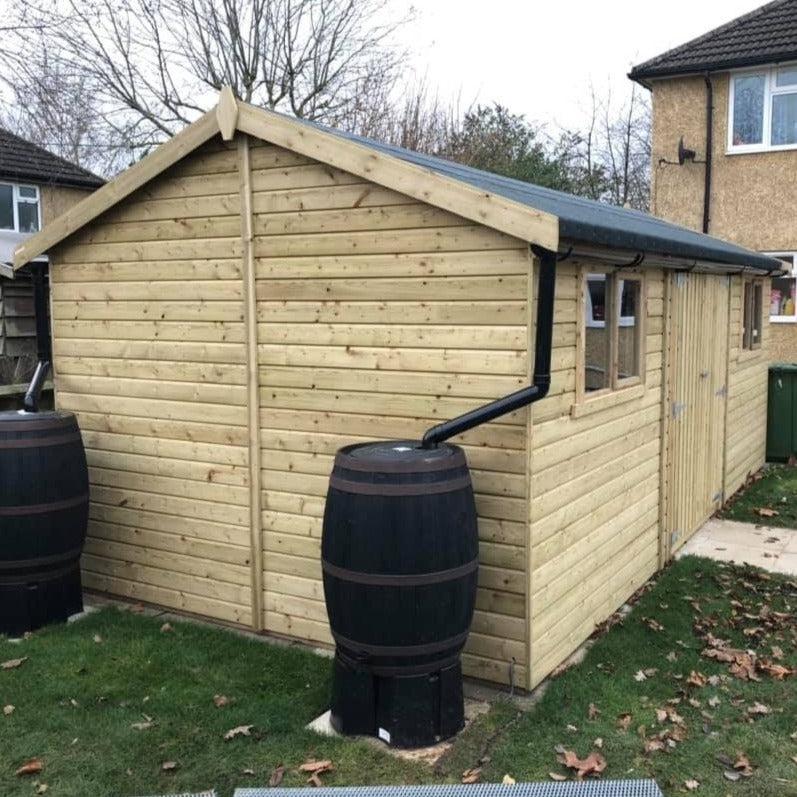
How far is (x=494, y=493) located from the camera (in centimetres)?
487

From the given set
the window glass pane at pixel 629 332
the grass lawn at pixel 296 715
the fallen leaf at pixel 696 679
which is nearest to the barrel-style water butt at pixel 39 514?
the grass lawn at pixel 296 715

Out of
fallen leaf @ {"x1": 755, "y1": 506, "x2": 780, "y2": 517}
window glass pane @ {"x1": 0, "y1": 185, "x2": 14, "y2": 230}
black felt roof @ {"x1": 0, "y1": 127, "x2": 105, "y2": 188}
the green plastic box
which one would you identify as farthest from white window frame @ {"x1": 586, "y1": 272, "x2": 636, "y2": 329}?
window glass pane @ {"x1": 0, "y1": 185, "x2": 14, "y2": 230}

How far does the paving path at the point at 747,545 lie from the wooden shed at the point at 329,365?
87 centimetres

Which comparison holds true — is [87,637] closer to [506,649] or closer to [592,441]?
[506,649]

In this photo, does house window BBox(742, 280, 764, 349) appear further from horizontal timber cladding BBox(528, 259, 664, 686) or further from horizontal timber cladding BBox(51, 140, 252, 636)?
horizontal timber cladding BBox(51, 140, 252, 636)

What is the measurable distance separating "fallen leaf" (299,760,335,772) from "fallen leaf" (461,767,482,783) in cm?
62

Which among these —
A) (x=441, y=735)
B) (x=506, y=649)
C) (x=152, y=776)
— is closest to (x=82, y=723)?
(x=152, y=776)

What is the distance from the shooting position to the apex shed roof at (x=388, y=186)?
449 centimetres

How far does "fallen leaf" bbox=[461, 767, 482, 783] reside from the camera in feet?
13.5

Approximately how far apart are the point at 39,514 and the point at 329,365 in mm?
2111

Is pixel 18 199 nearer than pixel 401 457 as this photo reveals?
No

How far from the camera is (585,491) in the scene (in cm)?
551

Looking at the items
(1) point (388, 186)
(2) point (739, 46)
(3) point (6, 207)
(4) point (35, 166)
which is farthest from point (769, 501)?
(3) point (6, 207)

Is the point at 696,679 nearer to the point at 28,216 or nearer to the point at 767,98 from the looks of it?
the point at 767,98
